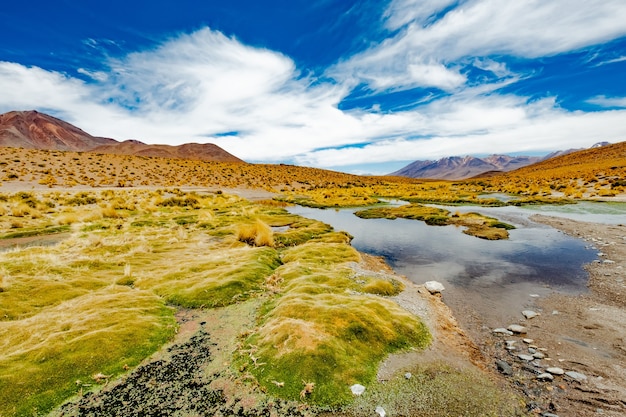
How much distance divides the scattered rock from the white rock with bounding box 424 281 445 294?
19.7 ft

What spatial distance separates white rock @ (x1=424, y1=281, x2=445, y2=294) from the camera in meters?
15.1

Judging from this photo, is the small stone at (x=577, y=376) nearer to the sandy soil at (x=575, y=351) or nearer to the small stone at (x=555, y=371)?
the sandy soil at (x=575, y=351)

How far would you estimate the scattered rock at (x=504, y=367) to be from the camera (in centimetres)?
850

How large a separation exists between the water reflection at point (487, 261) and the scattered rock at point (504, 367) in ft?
10.4

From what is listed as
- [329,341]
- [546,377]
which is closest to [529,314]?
[546,377]

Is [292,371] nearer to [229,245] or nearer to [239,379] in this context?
[239,379]

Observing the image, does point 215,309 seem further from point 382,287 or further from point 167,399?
point 382,287

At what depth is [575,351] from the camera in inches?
370

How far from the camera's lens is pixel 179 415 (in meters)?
6.71

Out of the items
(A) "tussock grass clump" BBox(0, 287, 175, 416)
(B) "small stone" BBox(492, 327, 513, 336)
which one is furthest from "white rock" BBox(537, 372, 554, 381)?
(A) "tussock grass clump" BBox(0, 287, 175, 416)

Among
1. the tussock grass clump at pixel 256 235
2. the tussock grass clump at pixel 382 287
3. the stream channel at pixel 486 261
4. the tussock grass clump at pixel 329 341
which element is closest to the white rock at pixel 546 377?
the tussock grass clump at pixel 329 341

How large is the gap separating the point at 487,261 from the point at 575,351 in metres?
11.0

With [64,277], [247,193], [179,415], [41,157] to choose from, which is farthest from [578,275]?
[41,157]

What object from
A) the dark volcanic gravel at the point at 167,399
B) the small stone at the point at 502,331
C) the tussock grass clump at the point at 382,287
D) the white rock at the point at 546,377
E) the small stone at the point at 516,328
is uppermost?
the tussock grass clump at the point at 382,287
